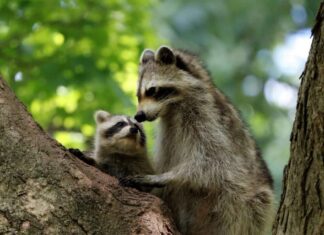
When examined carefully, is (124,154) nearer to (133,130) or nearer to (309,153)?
(133,130)

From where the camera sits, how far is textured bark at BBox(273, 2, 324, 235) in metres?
3.88

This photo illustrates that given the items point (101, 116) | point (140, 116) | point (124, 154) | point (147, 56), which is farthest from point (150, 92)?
point (101, 116)

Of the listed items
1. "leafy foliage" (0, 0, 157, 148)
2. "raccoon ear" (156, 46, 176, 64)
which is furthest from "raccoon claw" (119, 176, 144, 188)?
"leafy foliage" (0, 0, 157, 148)

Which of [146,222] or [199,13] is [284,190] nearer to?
[146,222]

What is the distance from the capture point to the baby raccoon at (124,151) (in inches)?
275

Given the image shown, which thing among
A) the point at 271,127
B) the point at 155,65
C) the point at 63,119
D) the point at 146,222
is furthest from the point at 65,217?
the point at 271,127

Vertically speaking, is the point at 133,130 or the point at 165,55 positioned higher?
the point at 165,55

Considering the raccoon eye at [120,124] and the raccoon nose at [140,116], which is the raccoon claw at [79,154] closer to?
the raccoon nose at [140,116]

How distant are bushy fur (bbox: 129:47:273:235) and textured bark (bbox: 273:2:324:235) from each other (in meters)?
2.09

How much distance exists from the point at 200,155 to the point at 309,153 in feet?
8.56

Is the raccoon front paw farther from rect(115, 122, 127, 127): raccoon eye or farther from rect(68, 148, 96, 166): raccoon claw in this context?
rect(115, 122, 127, 127): raccoon eye

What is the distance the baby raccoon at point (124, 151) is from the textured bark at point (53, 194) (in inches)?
69.8

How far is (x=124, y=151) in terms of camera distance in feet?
23.0

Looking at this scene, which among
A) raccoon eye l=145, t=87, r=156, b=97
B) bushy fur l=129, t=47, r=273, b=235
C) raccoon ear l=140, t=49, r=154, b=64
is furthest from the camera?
raccoon ear l=140, t=49, r=154, b=64
